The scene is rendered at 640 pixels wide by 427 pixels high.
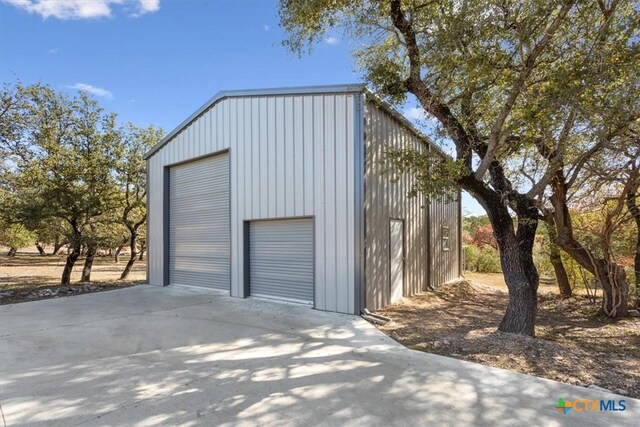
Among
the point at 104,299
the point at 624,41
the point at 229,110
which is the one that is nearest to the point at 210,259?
the point at 104,299

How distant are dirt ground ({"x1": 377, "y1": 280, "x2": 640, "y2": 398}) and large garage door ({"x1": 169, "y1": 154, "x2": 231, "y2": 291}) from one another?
4445mm

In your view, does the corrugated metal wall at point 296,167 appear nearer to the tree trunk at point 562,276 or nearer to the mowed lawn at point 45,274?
the tree trunk at point 562,276

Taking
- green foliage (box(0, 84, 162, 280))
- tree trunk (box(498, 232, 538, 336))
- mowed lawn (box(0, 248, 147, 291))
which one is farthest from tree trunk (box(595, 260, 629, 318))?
mowed lawn (box(0, 248, 147, 291))

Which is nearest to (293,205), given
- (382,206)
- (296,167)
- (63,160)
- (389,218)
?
(296,167)

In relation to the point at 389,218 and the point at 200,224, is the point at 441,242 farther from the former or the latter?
the point at 200,224

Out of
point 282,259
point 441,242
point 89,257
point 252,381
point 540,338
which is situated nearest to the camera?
point 252,381

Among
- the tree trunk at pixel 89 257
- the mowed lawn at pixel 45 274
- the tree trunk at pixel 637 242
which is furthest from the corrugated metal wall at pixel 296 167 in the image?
the mowed lawn at pixel 45 274

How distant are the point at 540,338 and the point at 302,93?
239 inches

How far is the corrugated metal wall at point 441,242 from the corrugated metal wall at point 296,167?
4.32 metres

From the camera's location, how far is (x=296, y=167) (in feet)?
25.1

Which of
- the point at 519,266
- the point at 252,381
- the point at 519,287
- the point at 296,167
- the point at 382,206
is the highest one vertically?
the point at 296,167

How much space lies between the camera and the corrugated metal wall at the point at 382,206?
7.11 m

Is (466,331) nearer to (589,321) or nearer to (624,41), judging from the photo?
(589,321)

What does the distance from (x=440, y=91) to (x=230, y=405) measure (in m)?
4.94
